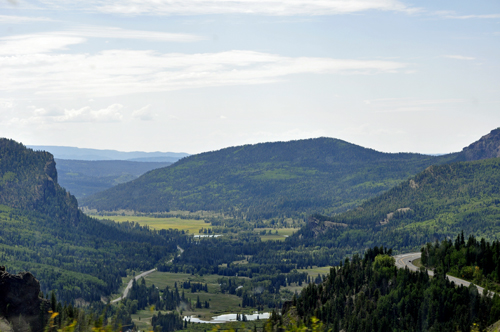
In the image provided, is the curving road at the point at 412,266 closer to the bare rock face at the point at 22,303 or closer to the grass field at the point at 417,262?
the grass field at the point at 417,262

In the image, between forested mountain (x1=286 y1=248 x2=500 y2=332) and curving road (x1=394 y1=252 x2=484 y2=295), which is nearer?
forested mountain (x1=286 y1=248 x2=500 y2=332)

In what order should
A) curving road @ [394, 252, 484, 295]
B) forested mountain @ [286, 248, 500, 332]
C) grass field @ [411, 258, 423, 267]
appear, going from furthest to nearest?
grass field @ [411, 258, 423, 267] → curving road @ [394, 252, 484, 295] → forested mountain @ [286, 248, 500, 332]

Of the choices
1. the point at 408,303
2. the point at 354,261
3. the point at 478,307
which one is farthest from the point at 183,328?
the point at 478,307

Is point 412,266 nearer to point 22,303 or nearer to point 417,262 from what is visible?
point 417,262

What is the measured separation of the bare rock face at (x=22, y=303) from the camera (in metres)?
102

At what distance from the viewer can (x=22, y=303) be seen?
10738cm

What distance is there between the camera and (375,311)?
108m

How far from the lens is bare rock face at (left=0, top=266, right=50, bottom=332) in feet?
335

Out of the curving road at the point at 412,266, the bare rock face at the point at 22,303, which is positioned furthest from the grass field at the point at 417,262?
the bare rock face at the point at 22,303

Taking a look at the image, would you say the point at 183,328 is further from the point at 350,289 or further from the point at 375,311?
the point at 375,311

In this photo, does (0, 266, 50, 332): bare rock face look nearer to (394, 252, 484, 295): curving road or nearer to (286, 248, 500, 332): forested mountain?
(286, 248, 500, 332): forested mountain

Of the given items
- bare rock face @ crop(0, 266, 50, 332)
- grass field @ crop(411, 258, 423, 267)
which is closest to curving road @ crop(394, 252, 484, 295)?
grass field @ crop(411, 258, 423, 267)

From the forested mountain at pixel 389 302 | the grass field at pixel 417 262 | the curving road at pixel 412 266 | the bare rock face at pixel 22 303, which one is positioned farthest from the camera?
the grass field at pixel 417 262

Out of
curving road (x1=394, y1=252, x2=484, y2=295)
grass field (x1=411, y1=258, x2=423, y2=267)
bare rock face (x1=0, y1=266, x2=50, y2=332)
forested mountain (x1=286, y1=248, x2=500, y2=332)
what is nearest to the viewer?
forested mountain (x1=286, y1=248, x2=500, y2=332)
